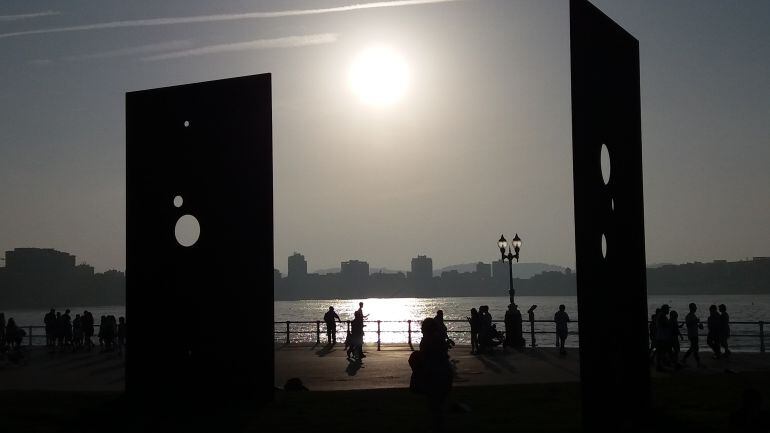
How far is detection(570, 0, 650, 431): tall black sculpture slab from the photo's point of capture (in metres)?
9.39

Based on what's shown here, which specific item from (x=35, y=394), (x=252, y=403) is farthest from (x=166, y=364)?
(x=35, y=394)

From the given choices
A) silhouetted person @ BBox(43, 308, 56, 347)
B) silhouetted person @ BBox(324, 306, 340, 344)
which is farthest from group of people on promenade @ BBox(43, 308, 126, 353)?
silhouetted person @ BBox(324, 306, 340, 344)

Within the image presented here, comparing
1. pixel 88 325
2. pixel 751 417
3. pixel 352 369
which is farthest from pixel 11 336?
pixel 751 417

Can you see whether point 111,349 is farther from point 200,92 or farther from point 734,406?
point 734,406

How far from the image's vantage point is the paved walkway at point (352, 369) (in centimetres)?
1594

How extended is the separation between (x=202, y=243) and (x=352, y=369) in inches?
269

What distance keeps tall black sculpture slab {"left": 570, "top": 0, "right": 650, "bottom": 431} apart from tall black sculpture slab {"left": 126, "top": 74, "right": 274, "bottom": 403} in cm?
482

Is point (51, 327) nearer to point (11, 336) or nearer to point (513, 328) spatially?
point (11, 336)

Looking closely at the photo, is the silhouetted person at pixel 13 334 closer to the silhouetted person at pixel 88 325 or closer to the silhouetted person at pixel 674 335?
Result: the silhouetted person at pixel 88 325

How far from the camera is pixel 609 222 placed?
412 inches

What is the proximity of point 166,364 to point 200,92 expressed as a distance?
161 inches

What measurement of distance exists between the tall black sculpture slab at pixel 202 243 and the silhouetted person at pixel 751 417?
20.4 ft

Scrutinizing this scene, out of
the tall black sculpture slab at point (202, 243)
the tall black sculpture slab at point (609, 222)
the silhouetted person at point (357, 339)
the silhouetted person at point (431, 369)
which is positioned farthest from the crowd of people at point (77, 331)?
the silhouetted person at point (431, 369)

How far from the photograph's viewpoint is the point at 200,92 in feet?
42.6
